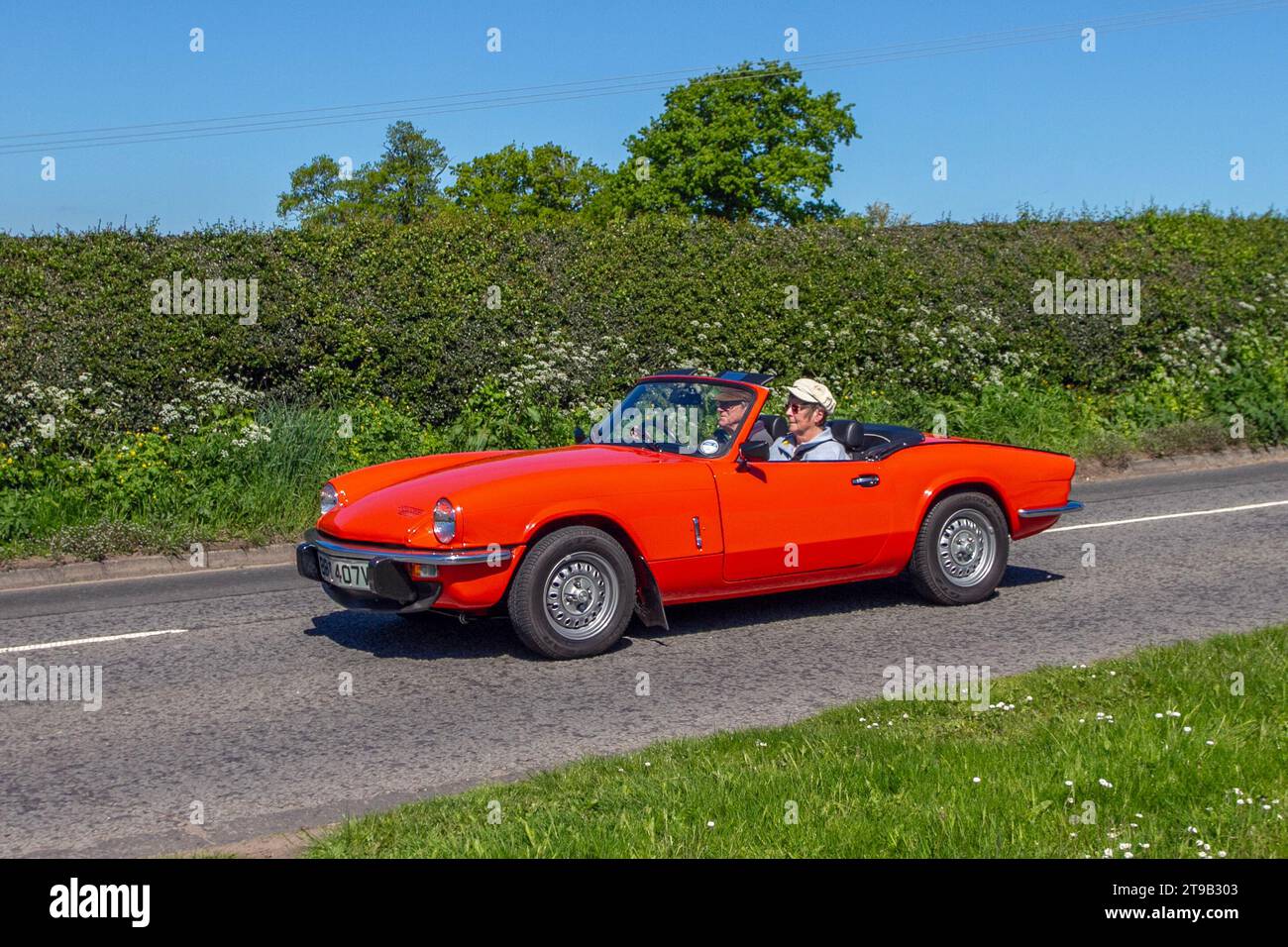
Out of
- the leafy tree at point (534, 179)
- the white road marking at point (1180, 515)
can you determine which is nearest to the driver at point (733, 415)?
the white road marking at point (1180, 515)

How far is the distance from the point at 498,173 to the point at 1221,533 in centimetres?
5957

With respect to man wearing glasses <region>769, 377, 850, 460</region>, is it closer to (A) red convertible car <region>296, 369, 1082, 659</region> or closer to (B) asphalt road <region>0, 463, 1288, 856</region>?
(A) red convertible car <region>296, 369, 1082, 659</region>

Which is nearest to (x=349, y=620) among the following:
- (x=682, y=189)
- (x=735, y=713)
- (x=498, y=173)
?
(x=735, y=713)

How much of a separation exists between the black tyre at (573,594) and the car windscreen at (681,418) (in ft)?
3.27

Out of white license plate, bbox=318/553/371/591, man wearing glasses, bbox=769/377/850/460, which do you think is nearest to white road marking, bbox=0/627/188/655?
white license plate, bbox=318/553/371/591

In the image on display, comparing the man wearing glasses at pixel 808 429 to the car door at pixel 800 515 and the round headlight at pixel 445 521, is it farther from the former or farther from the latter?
the round headlight at pixel 445 521

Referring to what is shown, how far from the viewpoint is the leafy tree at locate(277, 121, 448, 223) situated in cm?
7894

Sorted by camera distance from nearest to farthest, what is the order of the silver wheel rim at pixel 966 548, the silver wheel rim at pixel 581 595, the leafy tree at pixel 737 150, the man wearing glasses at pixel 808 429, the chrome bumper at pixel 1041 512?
the silver wheel rim at pixel 581 595 → the man wearing glasses at pixel 808 429 → the silver wheel rim at pixel 966 548 → the chrome bumper at pixel 1041 512 → the leafy tree at pixel 737 150

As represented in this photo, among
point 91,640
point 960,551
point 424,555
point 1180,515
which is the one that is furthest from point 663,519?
point 1180,515

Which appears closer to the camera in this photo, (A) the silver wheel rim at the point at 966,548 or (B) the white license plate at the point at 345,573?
(B) the white license plate at the point at 345,573

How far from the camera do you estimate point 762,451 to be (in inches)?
318

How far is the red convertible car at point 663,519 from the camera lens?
289 inches

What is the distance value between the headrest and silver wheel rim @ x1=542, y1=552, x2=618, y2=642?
1971 mm
